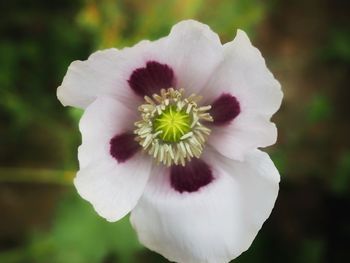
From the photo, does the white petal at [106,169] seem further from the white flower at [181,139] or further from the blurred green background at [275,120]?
the blurred green background at [275,120]

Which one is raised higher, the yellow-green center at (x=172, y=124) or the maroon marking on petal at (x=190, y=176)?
the yellow-green center at (x=172, y=124)

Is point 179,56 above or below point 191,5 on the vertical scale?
below

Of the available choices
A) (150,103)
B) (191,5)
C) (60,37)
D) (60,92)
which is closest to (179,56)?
(150,103)

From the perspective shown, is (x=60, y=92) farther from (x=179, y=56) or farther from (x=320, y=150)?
(x=320, y=150)

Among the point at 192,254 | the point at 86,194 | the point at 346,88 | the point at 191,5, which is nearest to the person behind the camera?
the point at 86,194

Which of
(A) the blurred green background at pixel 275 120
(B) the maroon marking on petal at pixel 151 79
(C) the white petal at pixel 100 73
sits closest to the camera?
(C) the white petal at pixel 100 73

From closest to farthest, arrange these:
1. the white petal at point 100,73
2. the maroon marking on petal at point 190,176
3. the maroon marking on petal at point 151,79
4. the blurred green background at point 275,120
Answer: the white petal at point 100,73, the maroon marking on petal at point 151,79, the maroon marking on petal at point 190,176, the blurred green background at point 275,120

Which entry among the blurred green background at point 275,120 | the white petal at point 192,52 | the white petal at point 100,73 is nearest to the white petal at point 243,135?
the white petal at point 192,52
